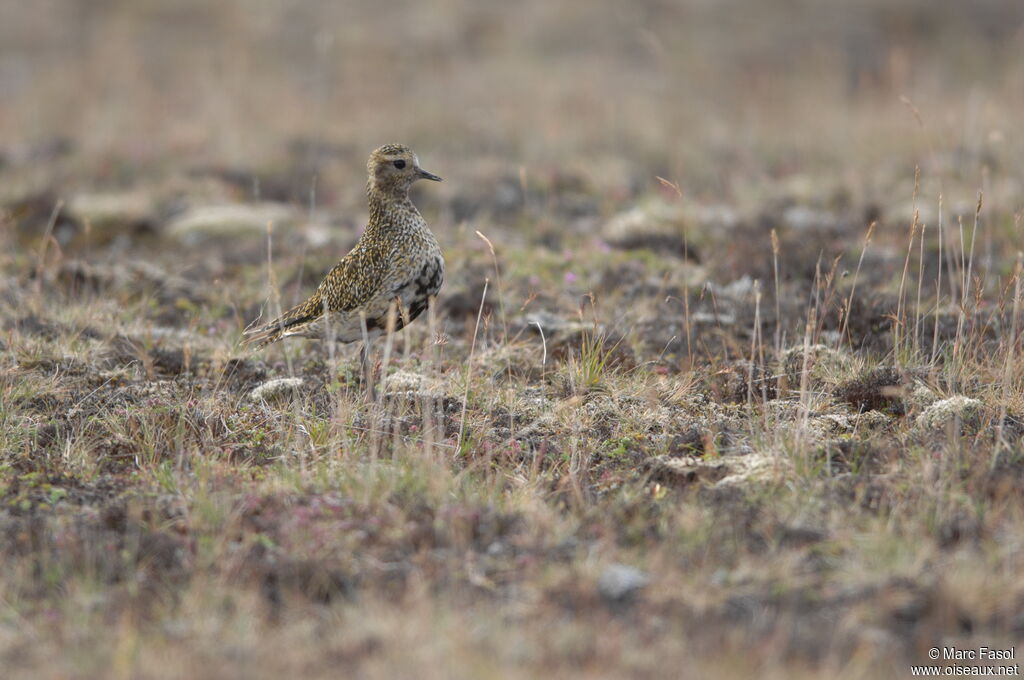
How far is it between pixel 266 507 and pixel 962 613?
3291 millimetres

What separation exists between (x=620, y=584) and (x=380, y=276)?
2815 millimetres

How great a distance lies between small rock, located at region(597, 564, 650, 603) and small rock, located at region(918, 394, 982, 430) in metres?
2.37

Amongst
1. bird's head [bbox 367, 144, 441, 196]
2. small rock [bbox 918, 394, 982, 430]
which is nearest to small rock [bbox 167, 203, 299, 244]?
bird's head [bbox 367, 144, 441, 196]

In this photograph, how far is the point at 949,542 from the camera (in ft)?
15.9

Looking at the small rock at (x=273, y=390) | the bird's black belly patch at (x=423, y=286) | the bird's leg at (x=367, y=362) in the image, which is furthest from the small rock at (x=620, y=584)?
the small rock at (x=273, y=390)

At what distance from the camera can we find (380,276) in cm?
653

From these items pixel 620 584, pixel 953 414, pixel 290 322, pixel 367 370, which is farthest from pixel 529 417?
pixel 953 414

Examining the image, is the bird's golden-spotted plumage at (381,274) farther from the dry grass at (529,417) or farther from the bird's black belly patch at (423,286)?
the dry grass at (529,417)

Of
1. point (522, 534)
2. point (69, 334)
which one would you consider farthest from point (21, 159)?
point (522, 534)

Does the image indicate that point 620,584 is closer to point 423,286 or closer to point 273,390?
point 423,286

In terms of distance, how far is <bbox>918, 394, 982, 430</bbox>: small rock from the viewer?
5.97 metres

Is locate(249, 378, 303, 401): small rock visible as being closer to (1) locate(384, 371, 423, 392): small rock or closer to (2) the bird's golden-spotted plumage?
(2) the bird's golden-spotted plumage

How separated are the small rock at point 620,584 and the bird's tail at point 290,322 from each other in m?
3.07

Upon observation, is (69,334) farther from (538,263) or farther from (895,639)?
(895,639)
